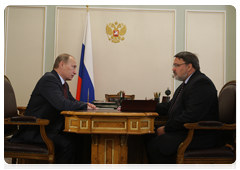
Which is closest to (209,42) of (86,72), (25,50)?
(86,72)

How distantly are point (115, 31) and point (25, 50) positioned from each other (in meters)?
2.06

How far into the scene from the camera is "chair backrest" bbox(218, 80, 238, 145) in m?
2.05

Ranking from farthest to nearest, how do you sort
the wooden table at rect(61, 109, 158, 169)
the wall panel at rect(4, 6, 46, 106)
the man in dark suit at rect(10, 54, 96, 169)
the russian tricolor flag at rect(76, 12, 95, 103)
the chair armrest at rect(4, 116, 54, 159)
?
1. the wall panel at rect(4, 6, 46, 106)
2. the russian tricolor flag at rect(76, 12, 95, 103)
3. the man in dark suit at rect(10, 54, 96, 169)
4. the chair armrest at rect(4, 116, 54, 159)
5. the wooden table at rect(61, 109, 158, 169)

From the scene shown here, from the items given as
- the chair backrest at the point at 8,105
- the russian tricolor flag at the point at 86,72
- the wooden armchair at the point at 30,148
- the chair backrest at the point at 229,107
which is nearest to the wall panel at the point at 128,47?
the russian tricolor flag at the point at 86,72

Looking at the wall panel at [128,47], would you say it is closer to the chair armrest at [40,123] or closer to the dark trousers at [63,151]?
the dark trousers at [63,151]

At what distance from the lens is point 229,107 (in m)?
2.13

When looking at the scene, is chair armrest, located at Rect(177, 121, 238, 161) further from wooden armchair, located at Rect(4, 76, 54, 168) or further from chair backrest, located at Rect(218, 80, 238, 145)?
wooden armchair, located at Rect(4, 76, 54, 168)

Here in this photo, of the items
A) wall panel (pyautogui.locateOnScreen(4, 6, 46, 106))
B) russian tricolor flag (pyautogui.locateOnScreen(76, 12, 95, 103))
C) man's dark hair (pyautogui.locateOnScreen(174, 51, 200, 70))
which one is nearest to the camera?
man's dark hair (pyautogui.locateOnScreen(174, 51, 200, 70))

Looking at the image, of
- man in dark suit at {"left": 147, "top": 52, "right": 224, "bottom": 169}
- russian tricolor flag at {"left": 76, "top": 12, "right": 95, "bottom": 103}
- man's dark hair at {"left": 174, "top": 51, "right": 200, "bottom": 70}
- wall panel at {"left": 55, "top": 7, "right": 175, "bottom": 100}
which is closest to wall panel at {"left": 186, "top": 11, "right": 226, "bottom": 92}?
wall panel at {"left": 55, "top": 7, "right": 175, "bottom": 100}

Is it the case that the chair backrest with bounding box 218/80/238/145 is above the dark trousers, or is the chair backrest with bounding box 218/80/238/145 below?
above

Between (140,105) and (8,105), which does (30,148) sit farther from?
(140,105)

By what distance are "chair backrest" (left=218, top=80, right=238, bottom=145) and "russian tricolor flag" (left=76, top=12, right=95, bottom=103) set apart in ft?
8.37
